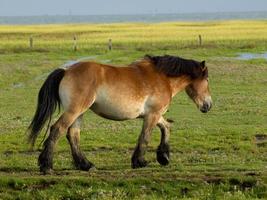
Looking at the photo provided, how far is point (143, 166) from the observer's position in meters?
12.4

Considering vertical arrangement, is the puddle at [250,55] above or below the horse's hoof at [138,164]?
below

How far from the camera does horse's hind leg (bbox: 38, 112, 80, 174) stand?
1152cm

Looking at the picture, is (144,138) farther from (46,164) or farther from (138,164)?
(46,164)

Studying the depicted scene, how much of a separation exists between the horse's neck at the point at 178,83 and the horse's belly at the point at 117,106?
813 millimetres

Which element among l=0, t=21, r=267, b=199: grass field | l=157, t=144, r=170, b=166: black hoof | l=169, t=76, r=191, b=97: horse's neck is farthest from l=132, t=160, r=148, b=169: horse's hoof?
l=169, t=76, r=191, b=97: horse's neck

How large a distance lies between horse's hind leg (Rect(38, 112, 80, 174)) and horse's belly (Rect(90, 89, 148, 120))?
0.52 meters

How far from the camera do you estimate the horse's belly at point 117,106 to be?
11891mm

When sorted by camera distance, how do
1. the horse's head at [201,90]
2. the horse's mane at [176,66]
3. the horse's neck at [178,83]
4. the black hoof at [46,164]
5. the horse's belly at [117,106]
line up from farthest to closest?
1. the horse's head at [201,90]
2. the horse's neck at [178,83]
3. the horse's mane at [176,66]
4. the horse's belly at [117,106]
5. the black hoof at [46,164]

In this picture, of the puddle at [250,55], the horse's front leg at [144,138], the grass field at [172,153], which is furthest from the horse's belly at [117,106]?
the puddle at [250,55]

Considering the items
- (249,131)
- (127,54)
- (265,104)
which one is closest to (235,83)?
(265,104)

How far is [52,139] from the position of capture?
11.6 meters

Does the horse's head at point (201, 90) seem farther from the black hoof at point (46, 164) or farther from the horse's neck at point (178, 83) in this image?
the black hoof at point (46, 164)

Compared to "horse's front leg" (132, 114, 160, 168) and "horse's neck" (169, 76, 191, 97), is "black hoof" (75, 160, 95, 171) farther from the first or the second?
"horse's neck" (169, 76, 191, 97)

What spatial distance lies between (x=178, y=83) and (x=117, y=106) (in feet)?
4.85
